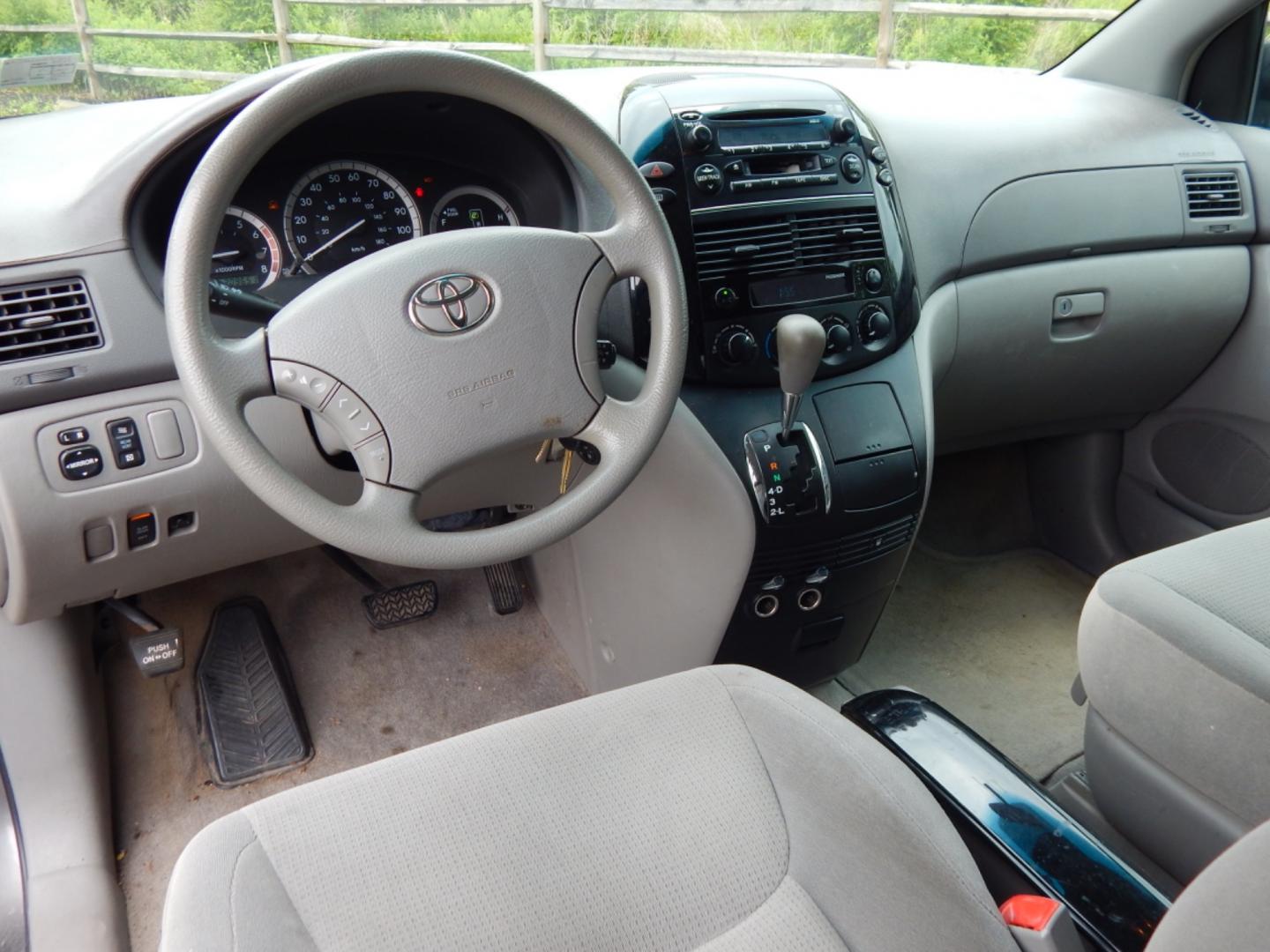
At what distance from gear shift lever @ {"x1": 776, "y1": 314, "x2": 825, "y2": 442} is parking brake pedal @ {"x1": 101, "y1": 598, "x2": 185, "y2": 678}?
1.09 m

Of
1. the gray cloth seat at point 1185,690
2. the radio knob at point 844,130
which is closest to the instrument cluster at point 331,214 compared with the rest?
the radio knob at point 844,130

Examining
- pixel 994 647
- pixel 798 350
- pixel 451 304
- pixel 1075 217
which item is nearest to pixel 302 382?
pixel 451 304

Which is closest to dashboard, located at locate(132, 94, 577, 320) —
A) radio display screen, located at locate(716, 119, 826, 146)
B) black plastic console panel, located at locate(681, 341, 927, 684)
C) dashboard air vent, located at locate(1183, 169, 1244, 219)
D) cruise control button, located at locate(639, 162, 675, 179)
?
cruise control button, located at locate(639, 162, 675, 179)

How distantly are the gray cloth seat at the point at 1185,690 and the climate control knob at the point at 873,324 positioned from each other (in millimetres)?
483

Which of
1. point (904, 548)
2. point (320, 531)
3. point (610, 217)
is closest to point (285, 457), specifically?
point (320, 531)

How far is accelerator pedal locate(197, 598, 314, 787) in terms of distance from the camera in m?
1.72

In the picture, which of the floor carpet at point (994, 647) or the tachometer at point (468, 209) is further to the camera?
the floor carpet at point (994, 647)

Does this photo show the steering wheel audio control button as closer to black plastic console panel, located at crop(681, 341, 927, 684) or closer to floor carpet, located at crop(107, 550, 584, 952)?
black plastic console panel, located at crop(681, 341, 927, 684)

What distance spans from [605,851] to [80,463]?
0.80 meters

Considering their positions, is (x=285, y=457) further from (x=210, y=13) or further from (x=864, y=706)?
(x=864, y=706)

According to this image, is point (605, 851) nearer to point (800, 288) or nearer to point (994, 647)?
point (800, 288)

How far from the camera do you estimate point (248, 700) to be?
70.7 inches

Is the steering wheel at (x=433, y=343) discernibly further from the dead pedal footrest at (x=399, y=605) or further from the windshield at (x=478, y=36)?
the dead pedal footrest at (x=399, y=605)

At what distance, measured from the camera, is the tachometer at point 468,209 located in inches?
51.9
